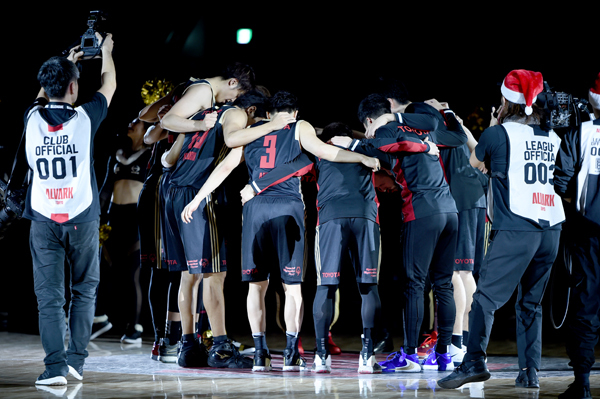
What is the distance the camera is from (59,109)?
156 inches

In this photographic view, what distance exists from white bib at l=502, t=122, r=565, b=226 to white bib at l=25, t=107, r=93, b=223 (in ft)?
7.67

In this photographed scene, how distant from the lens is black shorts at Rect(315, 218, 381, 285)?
4.39 meters

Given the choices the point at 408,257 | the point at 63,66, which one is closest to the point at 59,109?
the point at 63,66

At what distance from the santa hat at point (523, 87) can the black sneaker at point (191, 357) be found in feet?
8.41

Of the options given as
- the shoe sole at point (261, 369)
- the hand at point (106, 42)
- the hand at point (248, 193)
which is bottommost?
the shoe sole at point (261, 369)

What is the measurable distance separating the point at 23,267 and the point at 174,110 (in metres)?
3.45

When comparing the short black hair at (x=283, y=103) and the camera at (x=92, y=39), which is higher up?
the camera at (x=92, y=39)

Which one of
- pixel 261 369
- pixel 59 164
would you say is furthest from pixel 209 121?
pixel 261 369

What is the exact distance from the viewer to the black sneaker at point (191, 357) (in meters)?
4.67

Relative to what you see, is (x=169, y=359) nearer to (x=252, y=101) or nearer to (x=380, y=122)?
(x=252, y=101)

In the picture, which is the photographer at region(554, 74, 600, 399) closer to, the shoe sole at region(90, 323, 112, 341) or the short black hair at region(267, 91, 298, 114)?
the short black hair at region(267, 91, 298, 114)

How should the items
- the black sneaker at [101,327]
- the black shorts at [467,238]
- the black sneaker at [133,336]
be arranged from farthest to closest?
the black sneaker at [101,327]
the black sneaker at [133,336]
the black shorts at [467,238]

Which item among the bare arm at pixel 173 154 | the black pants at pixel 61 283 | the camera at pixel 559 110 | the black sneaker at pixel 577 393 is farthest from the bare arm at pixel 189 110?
the black sneaker at pixel 577 393

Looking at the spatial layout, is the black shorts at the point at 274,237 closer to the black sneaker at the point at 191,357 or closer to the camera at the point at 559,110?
the black sneaker at the point at 191,357
